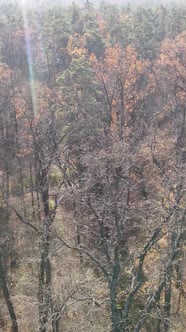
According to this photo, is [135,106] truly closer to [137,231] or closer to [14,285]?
[137,231]

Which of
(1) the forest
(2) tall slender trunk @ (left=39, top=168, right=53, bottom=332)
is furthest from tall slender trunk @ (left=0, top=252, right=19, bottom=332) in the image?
(2) tall slender trunk @ (left=39, top=168, right=53, bottom=332)

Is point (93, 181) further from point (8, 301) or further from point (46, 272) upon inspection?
point (8, 301)

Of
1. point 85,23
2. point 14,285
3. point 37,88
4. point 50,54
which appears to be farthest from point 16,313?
point 85,23

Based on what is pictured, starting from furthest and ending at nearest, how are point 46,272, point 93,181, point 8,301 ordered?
point 8,301 < point 46,272 < point 93,181

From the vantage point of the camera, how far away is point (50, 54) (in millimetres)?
47469

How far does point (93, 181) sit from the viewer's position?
53.8ft

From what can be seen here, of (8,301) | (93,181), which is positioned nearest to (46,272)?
Answer: (8,301)

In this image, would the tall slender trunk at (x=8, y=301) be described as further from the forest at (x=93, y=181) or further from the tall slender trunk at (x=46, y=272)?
the tall slender trunk at (x=46, y=272)

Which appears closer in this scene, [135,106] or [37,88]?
[135,106]

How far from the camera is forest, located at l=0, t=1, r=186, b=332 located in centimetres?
1423

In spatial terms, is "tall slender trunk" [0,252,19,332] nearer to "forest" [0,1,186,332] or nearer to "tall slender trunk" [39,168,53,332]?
"forest" [0,1,186,332]

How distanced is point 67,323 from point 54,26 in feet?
130

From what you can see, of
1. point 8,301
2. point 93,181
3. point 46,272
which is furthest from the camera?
point 8,301

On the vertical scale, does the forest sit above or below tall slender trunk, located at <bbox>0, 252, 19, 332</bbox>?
above
